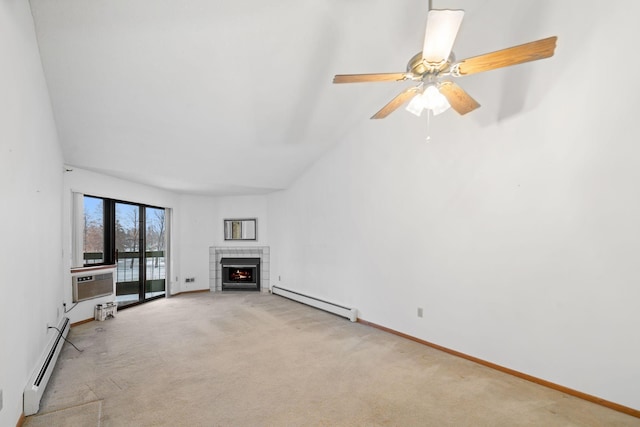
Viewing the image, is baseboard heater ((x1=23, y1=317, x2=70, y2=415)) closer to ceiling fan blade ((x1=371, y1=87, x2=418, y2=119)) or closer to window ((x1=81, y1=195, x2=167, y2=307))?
window ((x1=81, y1=195, x2=167, y2=307))

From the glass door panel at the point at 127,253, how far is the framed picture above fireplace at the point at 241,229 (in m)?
1.88

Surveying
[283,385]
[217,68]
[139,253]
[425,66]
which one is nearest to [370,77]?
[425,66]

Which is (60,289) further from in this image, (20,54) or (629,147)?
(629,147)

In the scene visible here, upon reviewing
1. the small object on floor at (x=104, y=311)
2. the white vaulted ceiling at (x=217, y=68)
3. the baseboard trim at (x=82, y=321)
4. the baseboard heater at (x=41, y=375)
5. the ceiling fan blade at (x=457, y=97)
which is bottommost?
the baseboard trim at (x=82, y=321)

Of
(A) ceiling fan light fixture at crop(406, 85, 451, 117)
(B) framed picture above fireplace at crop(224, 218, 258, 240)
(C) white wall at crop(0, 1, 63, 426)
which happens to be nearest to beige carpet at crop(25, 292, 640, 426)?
(C) white wall at crop(0, 1, 63, 426)

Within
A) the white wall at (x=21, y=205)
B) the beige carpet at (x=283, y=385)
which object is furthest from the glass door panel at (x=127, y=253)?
the white wall at (x=21, y=205)

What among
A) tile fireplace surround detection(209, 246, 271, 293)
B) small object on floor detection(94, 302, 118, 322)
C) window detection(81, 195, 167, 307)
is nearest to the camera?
small object on floor detection(94, 302, 118, 322)

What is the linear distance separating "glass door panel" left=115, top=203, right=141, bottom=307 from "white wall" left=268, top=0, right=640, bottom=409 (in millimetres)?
4477

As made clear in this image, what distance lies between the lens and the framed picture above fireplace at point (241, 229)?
7.18 m

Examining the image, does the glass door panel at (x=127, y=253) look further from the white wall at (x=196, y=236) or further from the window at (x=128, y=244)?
the white wall at (x=196, y=236)

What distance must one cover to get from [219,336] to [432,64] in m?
3.82

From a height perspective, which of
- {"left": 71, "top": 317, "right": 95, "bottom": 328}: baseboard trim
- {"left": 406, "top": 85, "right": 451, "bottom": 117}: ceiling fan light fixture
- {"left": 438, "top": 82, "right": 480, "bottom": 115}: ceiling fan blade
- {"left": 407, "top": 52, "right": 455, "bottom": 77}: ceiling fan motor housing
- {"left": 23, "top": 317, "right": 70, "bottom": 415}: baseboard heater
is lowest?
{"left": 71, "top": 317, "right": 95, "bottom": 328}: baseboard trim

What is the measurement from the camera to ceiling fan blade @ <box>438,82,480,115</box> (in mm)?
2164

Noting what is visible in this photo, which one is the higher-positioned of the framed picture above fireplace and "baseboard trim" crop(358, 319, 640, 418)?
the framed picture above fireplace
